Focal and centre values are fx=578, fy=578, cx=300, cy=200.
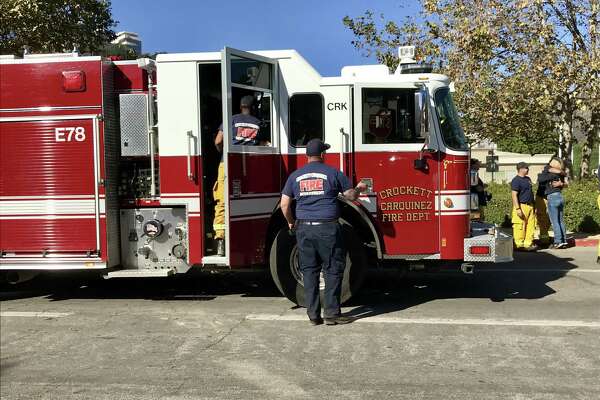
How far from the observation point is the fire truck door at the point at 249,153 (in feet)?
19.8

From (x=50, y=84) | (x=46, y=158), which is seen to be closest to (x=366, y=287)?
(x=46, y=158)

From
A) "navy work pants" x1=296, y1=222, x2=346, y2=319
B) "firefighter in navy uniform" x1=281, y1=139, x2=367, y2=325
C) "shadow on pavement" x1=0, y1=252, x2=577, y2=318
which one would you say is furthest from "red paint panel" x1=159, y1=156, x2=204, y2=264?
"navy work pants" x1=296, y1=222, x2=346, y2=319

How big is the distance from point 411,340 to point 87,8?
44.7 feet

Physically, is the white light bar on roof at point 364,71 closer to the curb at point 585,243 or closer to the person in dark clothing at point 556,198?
the person in dark clothing at point 556,198

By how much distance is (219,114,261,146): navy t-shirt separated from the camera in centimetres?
621

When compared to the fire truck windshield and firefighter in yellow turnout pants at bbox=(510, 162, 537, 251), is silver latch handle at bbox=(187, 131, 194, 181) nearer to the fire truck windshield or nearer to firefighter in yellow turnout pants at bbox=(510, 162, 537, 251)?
the fire truck windshield

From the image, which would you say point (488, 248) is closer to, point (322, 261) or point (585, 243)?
point (322, 261)

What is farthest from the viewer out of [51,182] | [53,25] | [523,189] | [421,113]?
[53,25]

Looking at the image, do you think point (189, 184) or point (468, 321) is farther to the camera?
point (189, 184)

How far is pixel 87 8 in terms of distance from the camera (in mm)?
15320

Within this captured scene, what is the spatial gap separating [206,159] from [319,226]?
1.67 m

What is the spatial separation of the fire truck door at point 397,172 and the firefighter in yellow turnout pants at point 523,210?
515cm

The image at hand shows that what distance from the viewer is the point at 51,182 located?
650 cm

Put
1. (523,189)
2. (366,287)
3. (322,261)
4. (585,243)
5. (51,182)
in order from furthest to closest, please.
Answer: (585,243) < (523,189) < (366,287) < (51,182) < (322,261)
